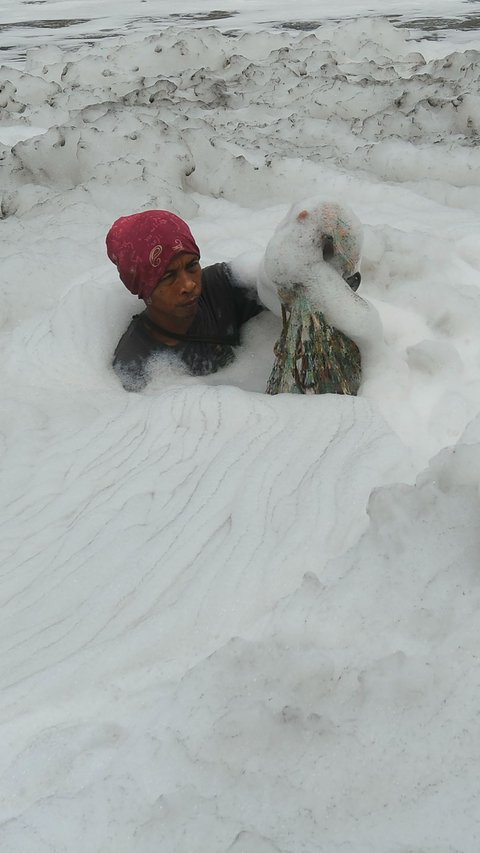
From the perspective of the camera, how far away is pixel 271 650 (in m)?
1.21

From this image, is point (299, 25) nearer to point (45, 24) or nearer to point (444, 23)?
point (444, 23)

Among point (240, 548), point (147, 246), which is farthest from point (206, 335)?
point (240, 548)

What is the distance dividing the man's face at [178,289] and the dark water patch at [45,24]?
5.75 metres

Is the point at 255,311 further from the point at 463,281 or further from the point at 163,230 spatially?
the point at 463,281

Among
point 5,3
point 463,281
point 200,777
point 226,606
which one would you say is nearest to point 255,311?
point 463,281

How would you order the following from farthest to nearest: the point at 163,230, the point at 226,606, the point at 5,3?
the point at 5,3, the point at 163,230, the point at 226,606

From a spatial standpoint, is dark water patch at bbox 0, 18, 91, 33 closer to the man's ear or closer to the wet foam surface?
the wet foam surface

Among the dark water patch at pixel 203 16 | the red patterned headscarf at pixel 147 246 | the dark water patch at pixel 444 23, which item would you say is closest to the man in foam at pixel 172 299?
the red patterned headscarf at pixel 147 246

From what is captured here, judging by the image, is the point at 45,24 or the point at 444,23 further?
the point at 45,24

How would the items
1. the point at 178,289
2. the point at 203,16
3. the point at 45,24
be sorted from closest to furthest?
1. the point at 178,289
2. the point at 203,16
3. the point at 45,24

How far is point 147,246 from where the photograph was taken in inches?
82.3

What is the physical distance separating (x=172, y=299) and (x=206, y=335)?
18 cm

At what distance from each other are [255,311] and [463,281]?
2.01 ft

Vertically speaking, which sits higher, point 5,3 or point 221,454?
point 5,3
